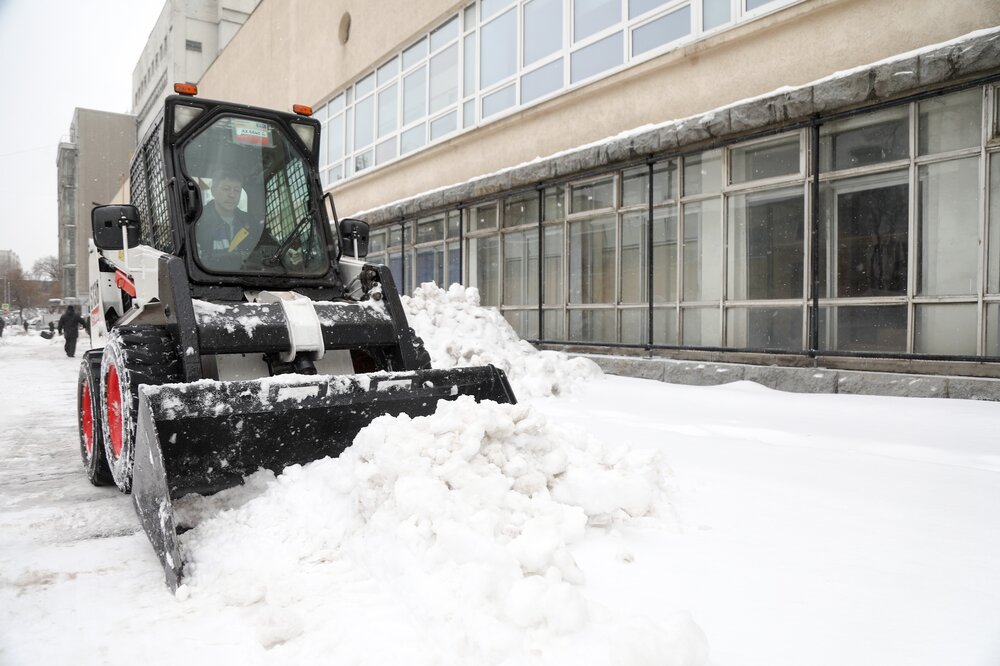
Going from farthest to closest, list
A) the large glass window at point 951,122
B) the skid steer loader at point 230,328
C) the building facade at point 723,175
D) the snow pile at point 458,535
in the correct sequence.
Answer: the building facade at point 723,175
the large glass window at point 951,122
the skid steer loader at point 230,328
the snow pile at point 458,535

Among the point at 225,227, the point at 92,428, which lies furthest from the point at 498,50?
the point at 92,428

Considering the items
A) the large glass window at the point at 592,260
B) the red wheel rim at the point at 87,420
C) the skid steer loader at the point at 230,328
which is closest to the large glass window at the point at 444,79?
the large glass window at the point at 592,260

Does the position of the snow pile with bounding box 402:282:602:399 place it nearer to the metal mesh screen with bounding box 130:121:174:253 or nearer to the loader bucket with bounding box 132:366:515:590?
the metal mesh screen with bounding box 130:121:174:253

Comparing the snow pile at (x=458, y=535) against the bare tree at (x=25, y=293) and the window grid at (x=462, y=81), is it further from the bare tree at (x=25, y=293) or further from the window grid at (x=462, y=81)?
the bare tree at (x=25, y=293)

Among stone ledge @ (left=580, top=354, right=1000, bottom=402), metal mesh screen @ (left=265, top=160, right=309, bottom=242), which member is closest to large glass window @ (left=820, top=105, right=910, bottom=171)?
stone ledge @ (left=580, top=354, right=1000, bottom=402)

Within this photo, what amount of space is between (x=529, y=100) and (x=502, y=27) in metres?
1.91

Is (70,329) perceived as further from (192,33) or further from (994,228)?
(192,33)

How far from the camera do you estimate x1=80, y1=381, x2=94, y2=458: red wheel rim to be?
187 inches

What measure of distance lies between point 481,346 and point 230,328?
18.6 feet

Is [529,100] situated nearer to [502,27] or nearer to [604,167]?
[502,27]

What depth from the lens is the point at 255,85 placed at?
24.1 metres

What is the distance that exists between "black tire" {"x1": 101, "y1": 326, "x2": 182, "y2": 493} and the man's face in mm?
1118

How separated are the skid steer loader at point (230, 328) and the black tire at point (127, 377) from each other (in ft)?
0.04

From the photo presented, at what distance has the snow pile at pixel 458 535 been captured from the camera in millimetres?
2217
